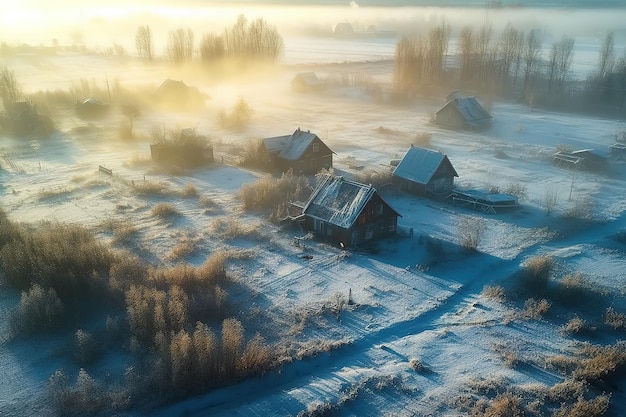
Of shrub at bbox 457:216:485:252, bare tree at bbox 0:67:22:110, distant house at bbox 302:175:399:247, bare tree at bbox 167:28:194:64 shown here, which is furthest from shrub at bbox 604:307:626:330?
bare tree at bbox 167:28:194:64

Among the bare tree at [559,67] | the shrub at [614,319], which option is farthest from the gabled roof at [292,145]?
the bare tree at [559,67]

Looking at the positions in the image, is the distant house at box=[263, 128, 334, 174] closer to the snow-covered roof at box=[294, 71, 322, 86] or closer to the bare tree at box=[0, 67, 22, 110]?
the bare tree at box=[0, 67, 22, 110]

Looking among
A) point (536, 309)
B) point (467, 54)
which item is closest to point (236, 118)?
point (467, 54)

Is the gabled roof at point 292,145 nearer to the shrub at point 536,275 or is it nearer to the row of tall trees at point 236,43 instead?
the shrub at point 536,275

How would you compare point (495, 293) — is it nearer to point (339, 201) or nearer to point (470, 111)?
→ point (339, 201)

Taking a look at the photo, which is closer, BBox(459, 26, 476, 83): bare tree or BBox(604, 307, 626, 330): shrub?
BBox(604, 307, 626, 330): shrub
